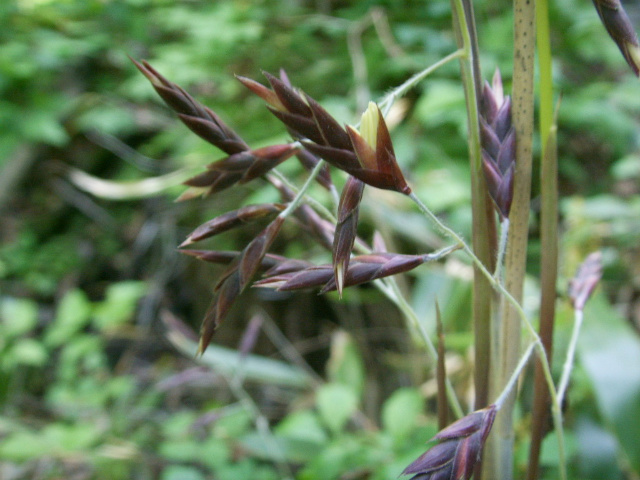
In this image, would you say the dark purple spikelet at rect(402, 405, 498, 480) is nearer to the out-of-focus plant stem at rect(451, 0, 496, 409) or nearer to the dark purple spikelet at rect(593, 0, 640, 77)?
the out-of-focus plant stem at rect(451, 0, 496, 409)

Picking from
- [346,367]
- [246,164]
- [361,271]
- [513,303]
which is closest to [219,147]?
[246,164]

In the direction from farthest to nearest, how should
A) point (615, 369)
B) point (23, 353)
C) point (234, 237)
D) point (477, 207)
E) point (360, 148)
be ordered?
point (234, 237), point (23, 353), point (615, 369), point (477, 207), point (360, 148)

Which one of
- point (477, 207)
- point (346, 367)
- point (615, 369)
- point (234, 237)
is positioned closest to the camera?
point (477, 207)

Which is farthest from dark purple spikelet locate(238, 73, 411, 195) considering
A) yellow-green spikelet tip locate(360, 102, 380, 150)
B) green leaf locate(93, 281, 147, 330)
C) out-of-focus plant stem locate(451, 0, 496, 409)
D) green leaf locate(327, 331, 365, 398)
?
green leaf locate(93, 281, 147, 330)

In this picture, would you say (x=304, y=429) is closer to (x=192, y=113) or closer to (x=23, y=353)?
Result: (x=192, y=113)

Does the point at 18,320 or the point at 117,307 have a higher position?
the point at 117,307

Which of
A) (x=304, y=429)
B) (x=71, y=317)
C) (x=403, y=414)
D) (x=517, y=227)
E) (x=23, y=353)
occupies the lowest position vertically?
(x=23, y=353)

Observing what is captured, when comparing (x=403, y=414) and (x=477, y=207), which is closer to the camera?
(x=477, y=207)
